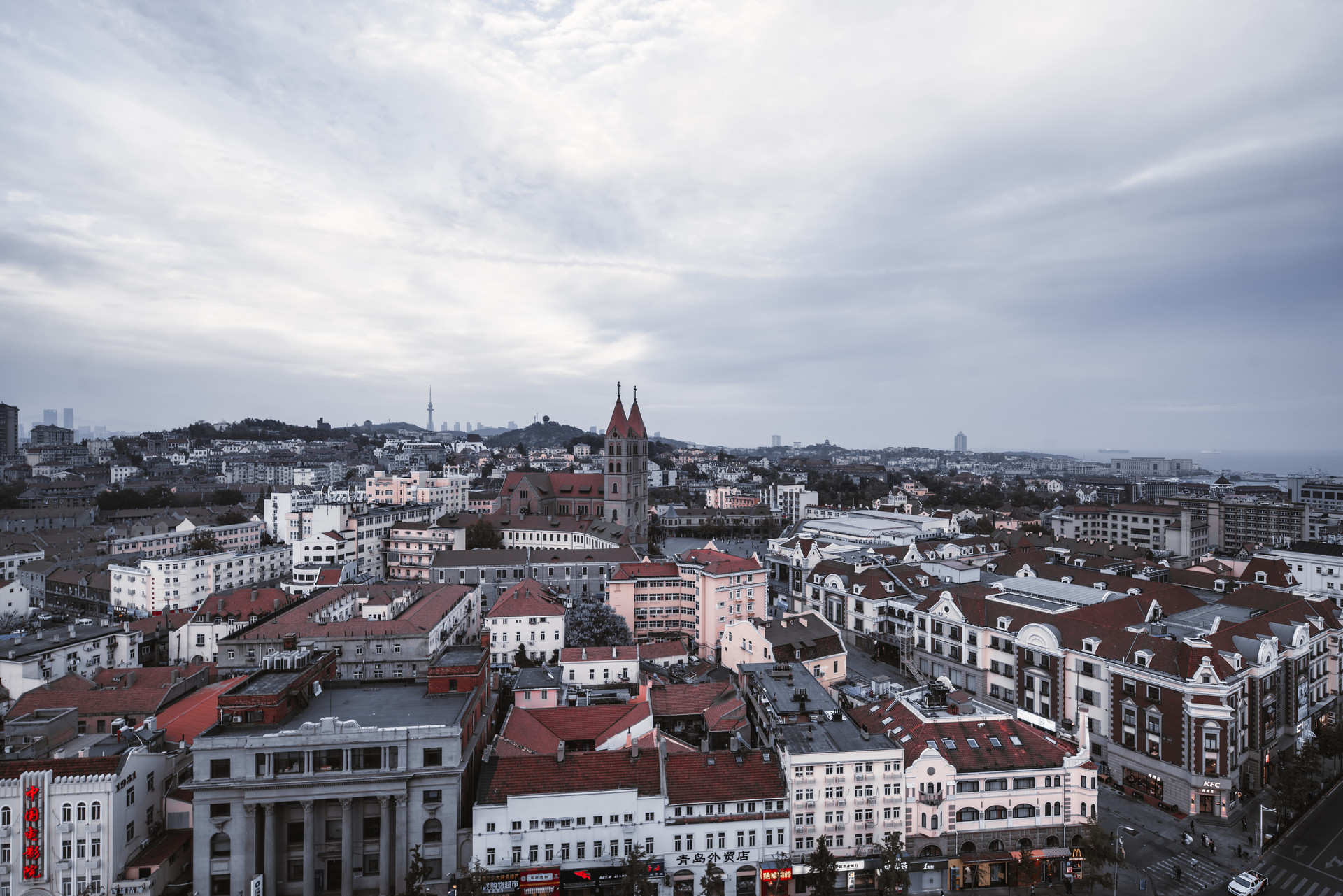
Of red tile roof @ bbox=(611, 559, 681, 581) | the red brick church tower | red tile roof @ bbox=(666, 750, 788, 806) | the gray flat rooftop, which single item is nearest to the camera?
red tile roof @ bbox=(666, 750, 788, 806)

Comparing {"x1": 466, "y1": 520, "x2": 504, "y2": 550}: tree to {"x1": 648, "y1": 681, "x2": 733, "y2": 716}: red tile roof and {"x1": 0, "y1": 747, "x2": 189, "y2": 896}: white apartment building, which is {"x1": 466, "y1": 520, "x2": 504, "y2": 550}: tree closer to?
{"x1": 648, "y1": 681, "x2": 733, "y2": 716}: red tile roof

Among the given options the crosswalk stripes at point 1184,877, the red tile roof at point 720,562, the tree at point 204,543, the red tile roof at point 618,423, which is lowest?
the crosswalk stripes at point 1184,877

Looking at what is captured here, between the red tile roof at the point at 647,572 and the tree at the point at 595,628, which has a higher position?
the red tile roof at the point at 647,572

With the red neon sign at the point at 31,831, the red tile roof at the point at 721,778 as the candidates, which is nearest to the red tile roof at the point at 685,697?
the red tile roof at the point at 721,778

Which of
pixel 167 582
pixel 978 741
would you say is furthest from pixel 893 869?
pixel 167 582

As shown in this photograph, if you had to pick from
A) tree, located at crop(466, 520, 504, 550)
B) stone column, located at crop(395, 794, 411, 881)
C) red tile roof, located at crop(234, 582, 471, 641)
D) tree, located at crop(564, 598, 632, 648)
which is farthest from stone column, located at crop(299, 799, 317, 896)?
tree, located at crop(466, 520, 504, 550)

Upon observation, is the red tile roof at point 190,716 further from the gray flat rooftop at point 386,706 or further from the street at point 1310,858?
the street at point 1310,858
